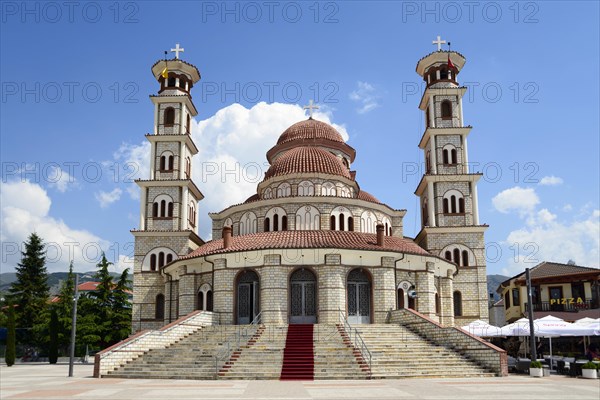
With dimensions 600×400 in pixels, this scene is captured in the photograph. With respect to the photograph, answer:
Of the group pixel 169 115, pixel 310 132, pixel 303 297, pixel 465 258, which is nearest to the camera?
pixel 303 297

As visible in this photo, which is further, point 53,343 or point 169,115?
point 169,115

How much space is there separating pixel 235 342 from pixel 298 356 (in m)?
3.82

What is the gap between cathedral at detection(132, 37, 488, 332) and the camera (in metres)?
31.4

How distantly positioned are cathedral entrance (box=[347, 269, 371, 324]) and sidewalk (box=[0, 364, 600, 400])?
10.4 m

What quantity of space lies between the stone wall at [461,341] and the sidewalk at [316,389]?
5.45ft

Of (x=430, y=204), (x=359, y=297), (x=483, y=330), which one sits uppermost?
(x=430, y=204)

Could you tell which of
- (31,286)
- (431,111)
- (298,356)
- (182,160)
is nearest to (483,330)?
(298,356)

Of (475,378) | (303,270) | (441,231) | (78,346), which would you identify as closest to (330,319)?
(303,270)

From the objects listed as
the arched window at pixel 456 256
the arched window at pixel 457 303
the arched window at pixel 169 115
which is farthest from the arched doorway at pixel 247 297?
the arched window at pixel 169 115

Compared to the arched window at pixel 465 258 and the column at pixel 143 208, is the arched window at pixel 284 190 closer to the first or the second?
the column at pixel 143 208

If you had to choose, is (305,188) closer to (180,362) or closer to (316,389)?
(180,362)

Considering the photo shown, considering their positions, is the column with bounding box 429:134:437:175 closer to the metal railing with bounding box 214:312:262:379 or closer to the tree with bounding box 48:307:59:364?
the metal railing with bounding box 214:312:262:379

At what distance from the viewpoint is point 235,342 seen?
26.2 meters

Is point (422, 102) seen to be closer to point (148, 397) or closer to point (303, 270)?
point (303, 270)
